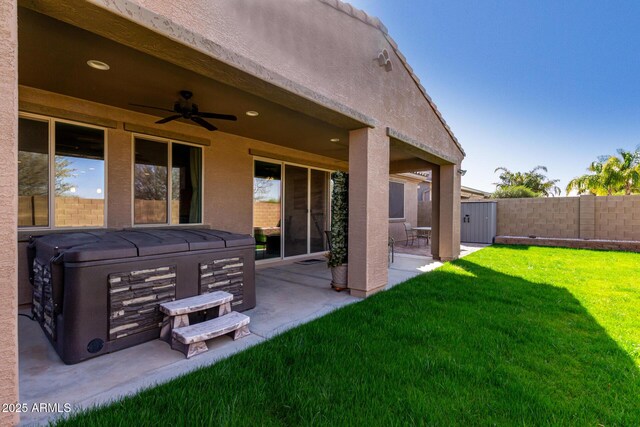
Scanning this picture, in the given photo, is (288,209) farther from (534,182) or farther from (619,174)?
(534,182)

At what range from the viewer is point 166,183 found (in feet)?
17.5

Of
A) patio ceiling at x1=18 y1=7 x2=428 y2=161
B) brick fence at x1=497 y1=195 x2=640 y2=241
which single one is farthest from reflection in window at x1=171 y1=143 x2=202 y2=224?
brick fence at x1=497 y1=195 x2=640 y2=241

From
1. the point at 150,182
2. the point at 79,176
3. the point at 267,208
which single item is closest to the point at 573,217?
the point at 267,208

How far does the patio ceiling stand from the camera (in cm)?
275

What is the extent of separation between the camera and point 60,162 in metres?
4.29

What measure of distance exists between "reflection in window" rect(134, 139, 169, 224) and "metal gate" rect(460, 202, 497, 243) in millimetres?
12658

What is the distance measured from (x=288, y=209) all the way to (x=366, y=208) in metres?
3.46

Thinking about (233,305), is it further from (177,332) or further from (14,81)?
(14,81)

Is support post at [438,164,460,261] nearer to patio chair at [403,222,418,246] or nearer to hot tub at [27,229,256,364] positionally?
patio chair at [403,222,418,246]

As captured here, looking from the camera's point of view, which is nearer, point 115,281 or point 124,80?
point 115,281

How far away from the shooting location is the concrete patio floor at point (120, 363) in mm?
2078

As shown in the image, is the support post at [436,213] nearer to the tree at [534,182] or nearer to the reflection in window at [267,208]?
the reflection in window at [267,208]

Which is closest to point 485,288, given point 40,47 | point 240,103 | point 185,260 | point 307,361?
point 307,361

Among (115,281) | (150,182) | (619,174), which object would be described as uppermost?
(619,174)
